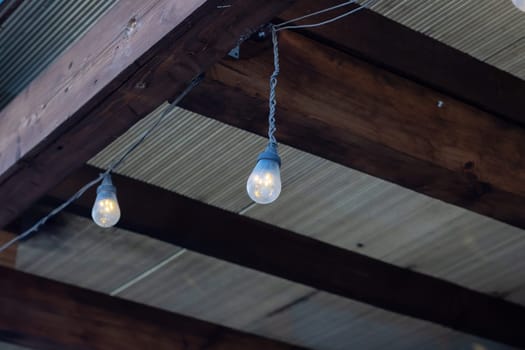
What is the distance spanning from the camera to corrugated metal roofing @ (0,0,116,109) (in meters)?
3.42

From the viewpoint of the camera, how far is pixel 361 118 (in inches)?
127

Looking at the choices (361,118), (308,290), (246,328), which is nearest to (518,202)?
(361,118)

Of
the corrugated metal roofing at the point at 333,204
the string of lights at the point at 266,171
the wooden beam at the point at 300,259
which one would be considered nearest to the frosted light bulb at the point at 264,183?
the string of lights at the point at 266,171

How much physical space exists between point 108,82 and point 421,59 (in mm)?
1156

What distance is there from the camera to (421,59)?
3471mm

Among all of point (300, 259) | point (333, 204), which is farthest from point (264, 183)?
point (300, 259)

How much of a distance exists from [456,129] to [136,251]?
5.38 ft

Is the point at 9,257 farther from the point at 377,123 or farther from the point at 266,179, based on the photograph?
the point at 266,179

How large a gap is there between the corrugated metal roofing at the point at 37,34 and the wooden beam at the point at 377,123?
0.63m

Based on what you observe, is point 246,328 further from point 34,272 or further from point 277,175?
point 277,175

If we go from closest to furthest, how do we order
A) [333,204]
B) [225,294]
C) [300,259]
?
[333,204] → [300,259] → [225,294]

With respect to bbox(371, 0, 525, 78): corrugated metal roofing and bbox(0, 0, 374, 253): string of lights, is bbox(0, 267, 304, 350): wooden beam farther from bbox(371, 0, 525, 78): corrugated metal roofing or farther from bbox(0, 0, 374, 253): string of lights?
bbox(371, 0, 525, 78): corrugated metal roofing

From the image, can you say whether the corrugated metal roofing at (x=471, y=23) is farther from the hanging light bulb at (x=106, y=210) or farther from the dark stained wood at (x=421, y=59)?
the hanging light bulb at (x=106, y=210)

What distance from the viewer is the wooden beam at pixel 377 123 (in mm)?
3037
